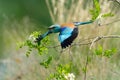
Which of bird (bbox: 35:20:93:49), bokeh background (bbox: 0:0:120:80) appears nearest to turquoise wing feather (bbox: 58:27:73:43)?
bird (bbox: 35:20:93:49)

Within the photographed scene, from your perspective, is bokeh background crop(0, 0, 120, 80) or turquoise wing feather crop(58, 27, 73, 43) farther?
bokeh background crop(0, 0, 120, 80)

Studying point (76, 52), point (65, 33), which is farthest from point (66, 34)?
point (76, 52)

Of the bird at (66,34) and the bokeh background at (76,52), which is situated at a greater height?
the bokeh background at (76,52)

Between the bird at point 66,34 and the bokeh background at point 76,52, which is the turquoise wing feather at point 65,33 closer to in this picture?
the bird at point 66,34

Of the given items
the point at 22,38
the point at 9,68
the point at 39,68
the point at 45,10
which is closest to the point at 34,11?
Result: the point at 45,10

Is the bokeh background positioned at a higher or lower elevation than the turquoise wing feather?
higher

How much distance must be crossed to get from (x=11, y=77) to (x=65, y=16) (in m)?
1.62

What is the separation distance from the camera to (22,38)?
9.55 metres

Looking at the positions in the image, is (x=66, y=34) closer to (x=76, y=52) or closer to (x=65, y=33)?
(x=65, y=33)

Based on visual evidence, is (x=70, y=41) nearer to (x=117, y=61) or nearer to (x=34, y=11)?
(x=117, y=61)

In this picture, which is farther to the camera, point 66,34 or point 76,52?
point 76,52

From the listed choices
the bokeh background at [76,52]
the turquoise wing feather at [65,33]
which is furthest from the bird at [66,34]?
the bokeh background at [76,52]

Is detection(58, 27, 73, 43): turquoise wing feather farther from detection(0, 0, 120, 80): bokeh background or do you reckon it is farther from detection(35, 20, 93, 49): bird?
detection(0, 0, 120, 80): bokeh background

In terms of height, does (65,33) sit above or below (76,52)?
below
